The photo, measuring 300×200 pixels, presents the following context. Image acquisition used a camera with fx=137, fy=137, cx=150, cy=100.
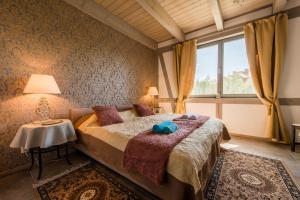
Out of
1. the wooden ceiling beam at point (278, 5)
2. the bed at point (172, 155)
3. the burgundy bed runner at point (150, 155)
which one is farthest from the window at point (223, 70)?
the burgundy bed runner at point (150, 155)

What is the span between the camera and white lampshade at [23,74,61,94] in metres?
1.84

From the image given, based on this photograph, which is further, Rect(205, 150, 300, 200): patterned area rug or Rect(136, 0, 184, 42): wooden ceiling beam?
Rect(136, 0, 184, 42): wooden ceiling beam

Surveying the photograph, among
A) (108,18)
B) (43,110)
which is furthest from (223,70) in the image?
(43,110)

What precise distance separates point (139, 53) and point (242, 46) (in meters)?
2.70

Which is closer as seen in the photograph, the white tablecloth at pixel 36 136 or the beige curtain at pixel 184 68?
the white tablecloth at pixel 36 136

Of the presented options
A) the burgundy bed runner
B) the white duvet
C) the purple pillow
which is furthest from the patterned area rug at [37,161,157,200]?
the purple pillow

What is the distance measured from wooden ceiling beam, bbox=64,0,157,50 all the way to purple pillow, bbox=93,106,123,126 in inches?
78.6

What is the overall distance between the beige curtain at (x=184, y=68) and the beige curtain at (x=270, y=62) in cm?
137

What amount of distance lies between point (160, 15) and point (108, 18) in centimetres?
118

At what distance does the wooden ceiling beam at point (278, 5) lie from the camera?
2.56 m

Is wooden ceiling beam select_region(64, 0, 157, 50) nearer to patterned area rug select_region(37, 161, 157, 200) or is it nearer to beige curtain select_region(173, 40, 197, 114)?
beige curtain select_region(173, 40, 197, 114)

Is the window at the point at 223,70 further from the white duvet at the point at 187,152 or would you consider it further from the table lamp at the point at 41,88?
the table lamp at the point at 41,88

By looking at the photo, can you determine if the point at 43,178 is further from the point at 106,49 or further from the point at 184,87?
the point at 184,87

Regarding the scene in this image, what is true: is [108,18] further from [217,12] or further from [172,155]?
[172,155]
